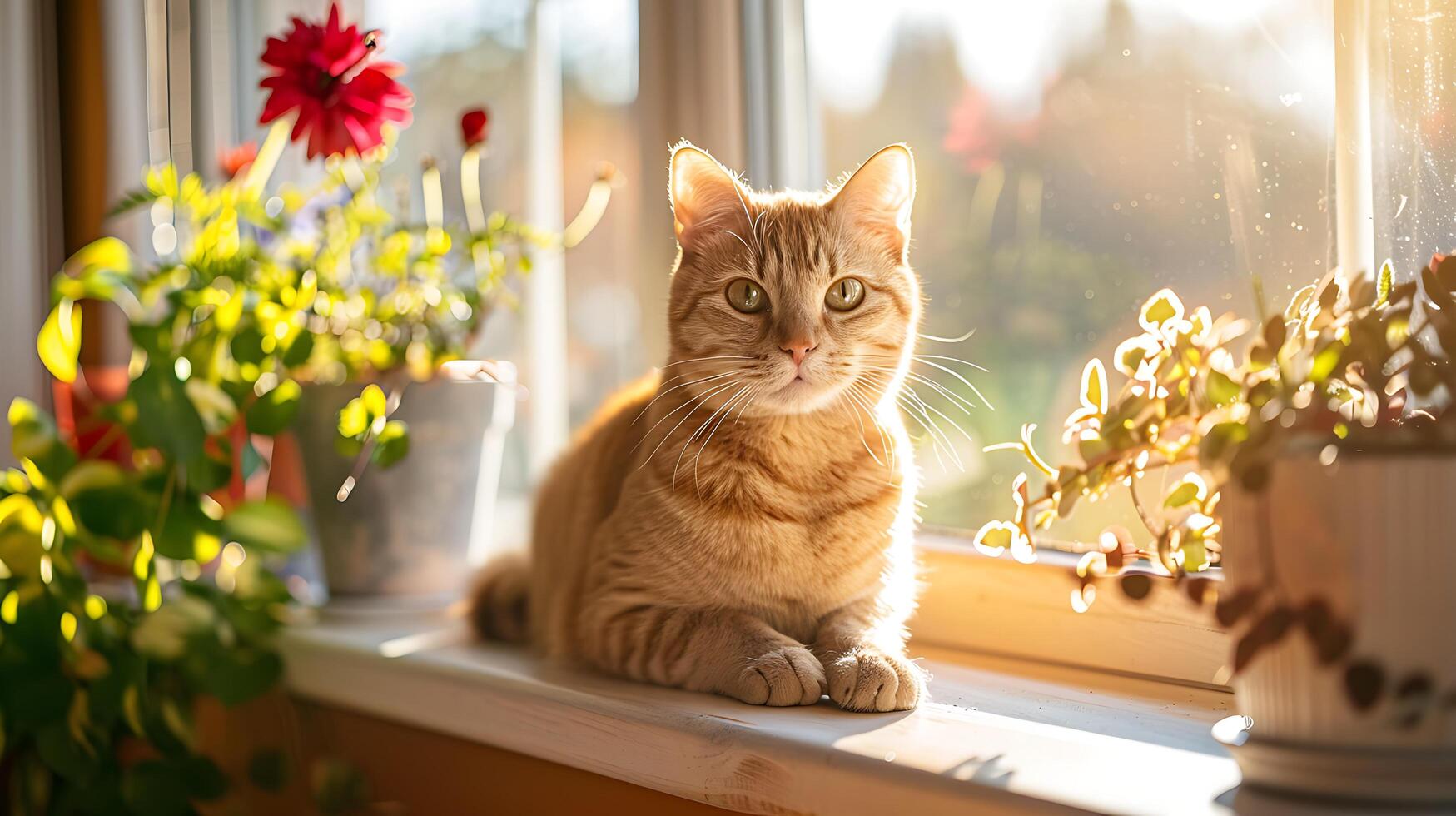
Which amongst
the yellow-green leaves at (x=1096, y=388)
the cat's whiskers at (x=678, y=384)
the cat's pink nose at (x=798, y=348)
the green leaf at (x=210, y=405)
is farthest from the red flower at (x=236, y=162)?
the yellow-green leaves at (x=1096, y=388)

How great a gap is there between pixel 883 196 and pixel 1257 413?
1.71 feet

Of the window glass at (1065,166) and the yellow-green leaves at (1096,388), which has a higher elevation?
the window glass at (1065,166)

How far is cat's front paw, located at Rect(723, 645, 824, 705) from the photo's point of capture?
3.12 feet

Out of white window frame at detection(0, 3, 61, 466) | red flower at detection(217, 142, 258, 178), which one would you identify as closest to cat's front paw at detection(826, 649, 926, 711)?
red flower at detection(217, 142, 258, 178)

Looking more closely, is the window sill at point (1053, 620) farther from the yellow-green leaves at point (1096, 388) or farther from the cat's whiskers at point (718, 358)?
the cat's whiskers at point (718, 358)

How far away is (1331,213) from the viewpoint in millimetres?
997

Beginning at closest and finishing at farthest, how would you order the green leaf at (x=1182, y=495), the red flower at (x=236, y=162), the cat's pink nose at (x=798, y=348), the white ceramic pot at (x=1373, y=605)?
the white ceramic pot at (x=1373, y=605) < the green leaf at (x=1182, y=495) < the cat's pink nose at (x=798, y=348) < the red flower at (x=236, y=162)

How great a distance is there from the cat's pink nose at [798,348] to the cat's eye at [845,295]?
0.29ft

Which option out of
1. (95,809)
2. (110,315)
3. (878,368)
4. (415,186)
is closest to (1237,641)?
(878,368)

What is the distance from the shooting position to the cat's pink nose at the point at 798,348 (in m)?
1.02

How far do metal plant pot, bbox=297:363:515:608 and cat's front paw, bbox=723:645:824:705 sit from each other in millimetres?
677

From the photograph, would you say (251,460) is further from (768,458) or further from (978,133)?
(978,133)

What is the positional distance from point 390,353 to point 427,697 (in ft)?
1.71

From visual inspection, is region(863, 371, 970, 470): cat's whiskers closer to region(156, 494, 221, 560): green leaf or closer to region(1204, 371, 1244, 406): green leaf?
region(1204, 371, 1244, 406): green leaf
